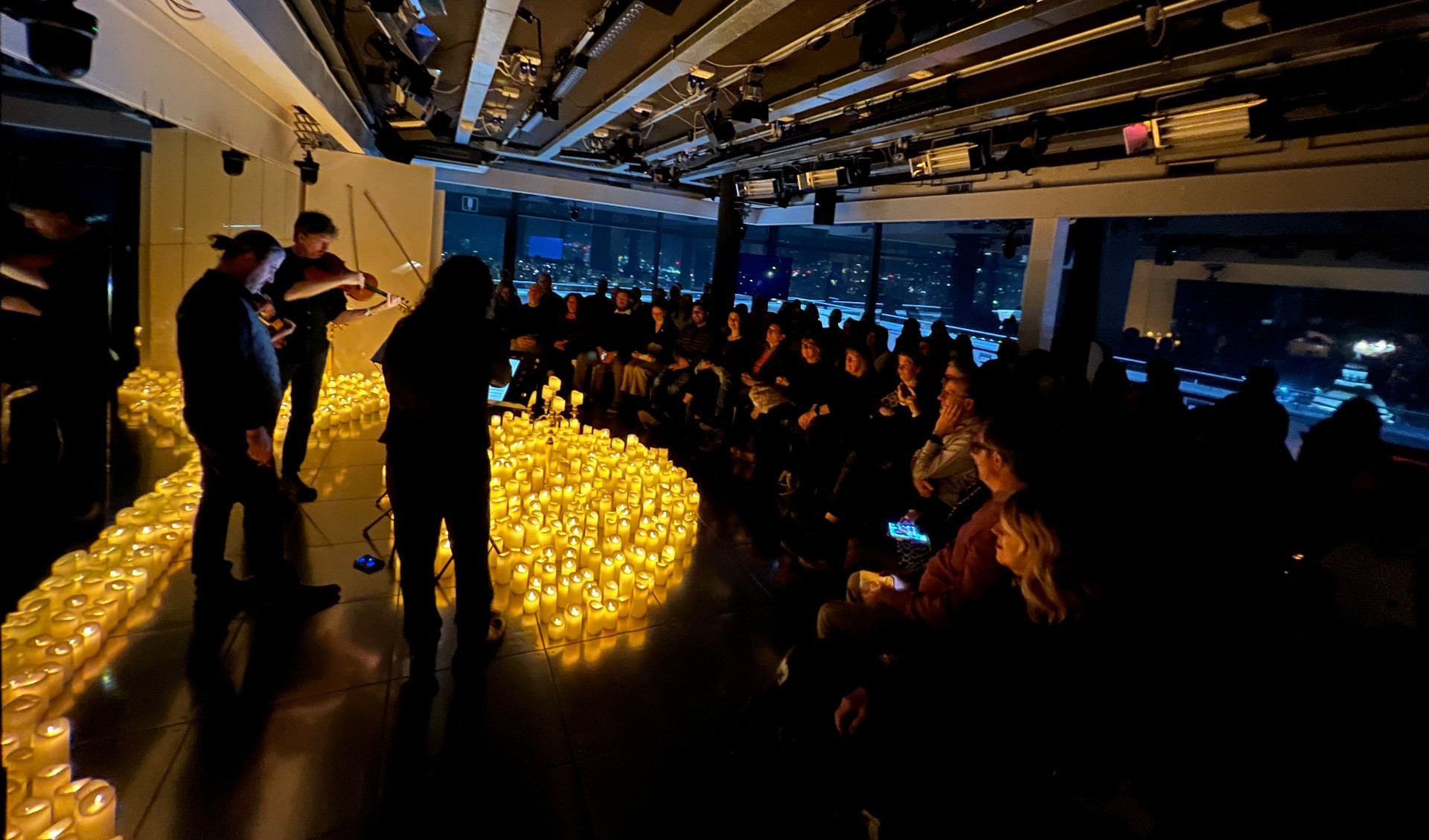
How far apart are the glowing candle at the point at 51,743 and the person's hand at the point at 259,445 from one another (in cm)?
100

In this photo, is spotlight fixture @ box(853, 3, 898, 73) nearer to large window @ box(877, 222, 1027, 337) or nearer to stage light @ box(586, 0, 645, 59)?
stage light @ box(586, 0, 645, 59)

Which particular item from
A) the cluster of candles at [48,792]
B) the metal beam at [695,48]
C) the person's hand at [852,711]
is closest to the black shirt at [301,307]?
the cluster of candles at [48,792]

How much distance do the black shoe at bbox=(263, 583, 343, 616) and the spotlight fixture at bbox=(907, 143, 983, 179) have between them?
481 centimetres

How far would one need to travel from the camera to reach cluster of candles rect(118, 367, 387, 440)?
5.05 metres

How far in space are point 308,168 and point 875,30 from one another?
549cm

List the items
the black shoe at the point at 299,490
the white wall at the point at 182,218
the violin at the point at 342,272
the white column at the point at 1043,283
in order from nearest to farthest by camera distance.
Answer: the violin at the point at 342,272, the black shoe at the point at 299,490, the white wall at the point at 182,218, the white column at the point at 1043,283

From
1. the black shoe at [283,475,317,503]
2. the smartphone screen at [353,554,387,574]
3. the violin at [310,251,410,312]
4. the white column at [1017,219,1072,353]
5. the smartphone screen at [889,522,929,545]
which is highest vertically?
the white column at [1017,219,1072,353]

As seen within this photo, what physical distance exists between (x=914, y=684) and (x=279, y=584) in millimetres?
2477

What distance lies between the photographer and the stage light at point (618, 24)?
3.49 metres

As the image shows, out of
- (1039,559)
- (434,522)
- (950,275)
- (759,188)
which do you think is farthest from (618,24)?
(950,275)

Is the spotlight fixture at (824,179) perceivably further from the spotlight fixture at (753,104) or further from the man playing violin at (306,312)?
the man playing violin at (306,312)

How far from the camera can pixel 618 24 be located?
3.60 metres

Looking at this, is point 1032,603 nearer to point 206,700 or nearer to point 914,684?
point 914,684

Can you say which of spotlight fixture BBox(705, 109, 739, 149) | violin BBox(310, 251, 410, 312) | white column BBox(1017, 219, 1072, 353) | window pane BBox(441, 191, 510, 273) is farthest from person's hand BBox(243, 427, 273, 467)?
window pane BBox(441, 191, 510, 273)
